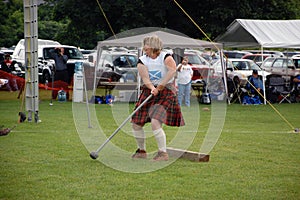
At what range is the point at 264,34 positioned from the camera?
848 inches

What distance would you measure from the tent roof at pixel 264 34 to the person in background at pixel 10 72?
7.72m

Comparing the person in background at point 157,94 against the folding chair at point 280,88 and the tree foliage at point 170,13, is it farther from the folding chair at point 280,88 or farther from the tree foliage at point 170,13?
the tree foliage at point 170,13

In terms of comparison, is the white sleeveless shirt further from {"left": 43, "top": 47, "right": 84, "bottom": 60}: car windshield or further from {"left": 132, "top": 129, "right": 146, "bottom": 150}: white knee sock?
{"left": 43, "top": 47, "right": 84, "bottom": 60}: car windshield

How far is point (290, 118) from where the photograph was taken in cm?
1683

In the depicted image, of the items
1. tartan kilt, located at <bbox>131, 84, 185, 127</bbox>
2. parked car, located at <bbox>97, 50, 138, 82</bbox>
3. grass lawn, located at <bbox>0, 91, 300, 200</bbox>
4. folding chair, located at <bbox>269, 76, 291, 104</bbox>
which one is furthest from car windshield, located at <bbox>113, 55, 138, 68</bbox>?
tartan kilt, located at <bbox>131, 84, 185, 127</bbox>

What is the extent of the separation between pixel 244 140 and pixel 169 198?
532 centimetres

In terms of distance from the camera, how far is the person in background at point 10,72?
75.6 feet

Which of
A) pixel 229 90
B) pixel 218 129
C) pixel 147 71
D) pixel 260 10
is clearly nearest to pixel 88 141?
pixel 147 71

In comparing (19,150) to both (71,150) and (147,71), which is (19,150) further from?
(147,71)

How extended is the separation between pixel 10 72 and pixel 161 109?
60.1 feet

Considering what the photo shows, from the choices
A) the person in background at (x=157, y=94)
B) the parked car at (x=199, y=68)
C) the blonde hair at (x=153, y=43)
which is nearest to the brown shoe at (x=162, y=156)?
the person in background at (x=157, y=94)

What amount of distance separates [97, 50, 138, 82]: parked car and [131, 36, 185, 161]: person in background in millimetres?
14027

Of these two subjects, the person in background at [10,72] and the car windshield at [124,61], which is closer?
the person in background at [10,72]

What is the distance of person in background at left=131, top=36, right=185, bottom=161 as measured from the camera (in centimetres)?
873
